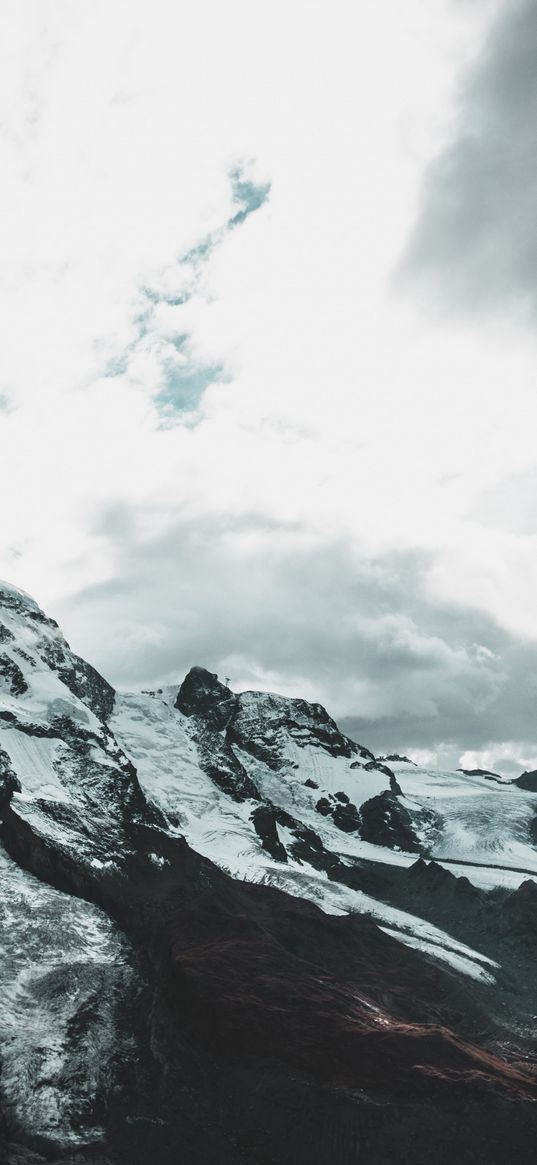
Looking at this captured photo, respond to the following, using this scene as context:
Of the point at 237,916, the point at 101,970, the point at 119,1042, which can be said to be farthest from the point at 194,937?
the point at 119,1042

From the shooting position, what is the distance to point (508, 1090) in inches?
3145

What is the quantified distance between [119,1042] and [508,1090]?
120 ft

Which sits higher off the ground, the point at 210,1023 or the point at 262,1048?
the point at 210,1023

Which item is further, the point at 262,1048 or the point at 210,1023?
the point at 210,1023

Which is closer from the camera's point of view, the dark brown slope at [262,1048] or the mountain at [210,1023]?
the mountain at [210,1023]

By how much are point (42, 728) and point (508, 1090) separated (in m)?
123

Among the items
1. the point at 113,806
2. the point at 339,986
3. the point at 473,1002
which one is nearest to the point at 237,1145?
the point at 339,986

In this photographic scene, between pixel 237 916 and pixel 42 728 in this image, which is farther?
pixel 42 728

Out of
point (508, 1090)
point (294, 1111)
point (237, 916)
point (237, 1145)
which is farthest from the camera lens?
point (237, 916)

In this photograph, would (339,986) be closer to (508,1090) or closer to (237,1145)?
(508,1090)

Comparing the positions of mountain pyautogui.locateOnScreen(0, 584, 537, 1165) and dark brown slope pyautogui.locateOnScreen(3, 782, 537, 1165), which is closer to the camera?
mountain pyautogui.locateOnScreen(0, 584, 537, 1165)

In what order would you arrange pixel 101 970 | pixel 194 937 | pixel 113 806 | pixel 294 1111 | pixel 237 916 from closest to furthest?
pixel 294 1111
pixel 101 970
pixel 194 937
pixel 237 916
pixel 113 806

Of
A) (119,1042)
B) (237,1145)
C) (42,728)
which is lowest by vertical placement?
(237,1145)

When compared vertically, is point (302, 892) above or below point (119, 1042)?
above
